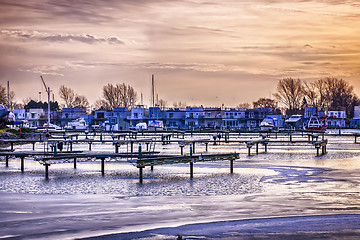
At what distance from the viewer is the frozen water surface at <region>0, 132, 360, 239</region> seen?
13492 mm

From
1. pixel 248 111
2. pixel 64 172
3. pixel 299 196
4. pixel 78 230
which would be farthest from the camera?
pixel 248 111

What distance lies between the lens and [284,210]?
52.0 ft

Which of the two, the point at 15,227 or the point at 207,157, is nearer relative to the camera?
the point at 15,227

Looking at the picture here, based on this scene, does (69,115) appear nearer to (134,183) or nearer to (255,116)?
(255,116)

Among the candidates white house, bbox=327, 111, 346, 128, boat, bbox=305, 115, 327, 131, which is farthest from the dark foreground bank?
white house, bbox=327, 111, 346, 128

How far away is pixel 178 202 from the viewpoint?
17.6 meters

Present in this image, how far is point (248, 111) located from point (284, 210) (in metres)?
129

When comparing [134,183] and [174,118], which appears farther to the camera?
[174,118]

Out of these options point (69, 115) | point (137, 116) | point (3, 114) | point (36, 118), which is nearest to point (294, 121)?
point (137, 116)

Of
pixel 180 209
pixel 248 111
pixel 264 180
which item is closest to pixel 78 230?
pixel 180 209

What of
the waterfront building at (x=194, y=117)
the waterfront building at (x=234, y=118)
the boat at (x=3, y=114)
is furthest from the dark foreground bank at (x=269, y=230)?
the waterfront building at (x=234, y=118)

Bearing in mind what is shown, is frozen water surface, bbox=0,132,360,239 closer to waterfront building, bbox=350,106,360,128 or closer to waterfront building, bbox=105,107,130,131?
waterfront building, bbox=105,107,130,131

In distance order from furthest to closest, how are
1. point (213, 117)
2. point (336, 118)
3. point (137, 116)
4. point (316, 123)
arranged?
point (336, 118)
point (137, 116)
point (213, 117)
point (316, 123)

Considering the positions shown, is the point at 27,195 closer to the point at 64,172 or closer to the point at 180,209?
the point at 180,209
